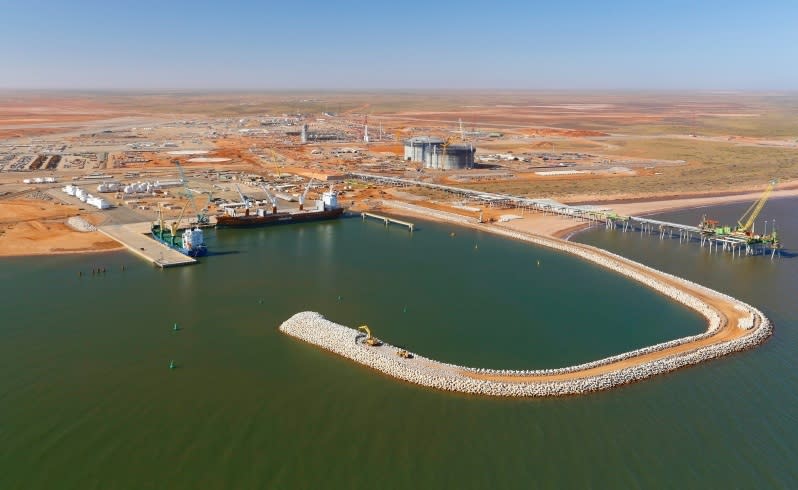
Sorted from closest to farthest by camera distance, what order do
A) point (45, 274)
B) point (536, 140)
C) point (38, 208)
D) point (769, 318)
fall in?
point (769, 318), point (45, 274), point (38, 208), point (536, 140)

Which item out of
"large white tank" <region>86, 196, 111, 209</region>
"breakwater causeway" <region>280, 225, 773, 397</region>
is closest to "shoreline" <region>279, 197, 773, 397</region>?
"breakwater causeway" <region>280, 225, 773, 397</region>

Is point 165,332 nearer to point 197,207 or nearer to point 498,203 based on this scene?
point 197,207

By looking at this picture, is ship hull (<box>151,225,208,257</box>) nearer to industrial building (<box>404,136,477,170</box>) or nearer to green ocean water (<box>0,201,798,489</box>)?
green ocean water (<box>0,201,798,489</box>)

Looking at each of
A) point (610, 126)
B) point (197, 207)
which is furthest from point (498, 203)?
point (610, 126)

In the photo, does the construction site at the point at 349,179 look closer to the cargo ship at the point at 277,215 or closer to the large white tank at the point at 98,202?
the large white tank at the point at 98,202

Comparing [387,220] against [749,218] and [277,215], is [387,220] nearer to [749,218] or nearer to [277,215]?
[277,215]

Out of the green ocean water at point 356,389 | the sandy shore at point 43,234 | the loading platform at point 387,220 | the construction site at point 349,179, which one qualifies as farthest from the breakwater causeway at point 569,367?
the loading platform at point 387,220
